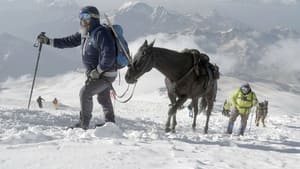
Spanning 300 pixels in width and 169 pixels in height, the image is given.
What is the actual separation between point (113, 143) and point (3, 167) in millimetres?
2297

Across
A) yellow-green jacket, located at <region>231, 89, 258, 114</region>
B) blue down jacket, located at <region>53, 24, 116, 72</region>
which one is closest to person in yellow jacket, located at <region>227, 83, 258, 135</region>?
yellow-green jacket, located at <region>231, 89, 258, 114</region>

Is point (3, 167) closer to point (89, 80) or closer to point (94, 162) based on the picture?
point (94, 162)

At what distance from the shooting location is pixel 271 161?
7355 mm

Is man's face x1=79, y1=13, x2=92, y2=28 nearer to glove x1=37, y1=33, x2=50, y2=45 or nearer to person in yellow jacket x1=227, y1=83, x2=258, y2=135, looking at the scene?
glove x1=37, y1=33, x2=50, y2=45

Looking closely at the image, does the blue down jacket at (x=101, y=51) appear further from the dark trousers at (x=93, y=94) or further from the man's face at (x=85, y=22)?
the dark trousers at (x=93, y=94)

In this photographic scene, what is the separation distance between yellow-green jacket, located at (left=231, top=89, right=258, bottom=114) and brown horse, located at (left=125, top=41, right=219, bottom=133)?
3.49m

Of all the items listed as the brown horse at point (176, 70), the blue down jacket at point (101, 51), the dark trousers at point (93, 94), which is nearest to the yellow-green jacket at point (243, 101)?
the brown horse at point (176, 70)

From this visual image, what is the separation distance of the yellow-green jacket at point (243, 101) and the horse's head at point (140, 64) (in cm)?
644

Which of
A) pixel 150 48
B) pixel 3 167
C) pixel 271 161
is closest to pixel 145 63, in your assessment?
pixel 150 48

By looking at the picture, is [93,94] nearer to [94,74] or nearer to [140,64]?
[94,74]

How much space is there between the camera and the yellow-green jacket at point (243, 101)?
52.0 ft

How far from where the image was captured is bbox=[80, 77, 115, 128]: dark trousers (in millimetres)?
9203

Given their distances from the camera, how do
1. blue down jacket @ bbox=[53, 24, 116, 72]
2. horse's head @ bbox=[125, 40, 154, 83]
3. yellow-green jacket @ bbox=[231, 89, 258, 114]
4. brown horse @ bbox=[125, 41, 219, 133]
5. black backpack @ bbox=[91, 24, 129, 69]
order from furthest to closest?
1. yellow-green jacket @ bbox=[231, 89, 258, 114]
2. brown horse @ bbox=[125, 41, 219, 133]
3. horse's head @ bbox=[125, 40, 154, 83]
4. black backpack @ bbox=[91, 24, 129, 69]
5. blue down jacket @ bbox=[53, 24, 116, 72]

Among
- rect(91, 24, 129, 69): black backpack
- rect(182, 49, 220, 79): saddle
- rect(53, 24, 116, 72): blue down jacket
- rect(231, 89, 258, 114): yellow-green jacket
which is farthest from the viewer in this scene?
rect(231, 89, 258, 114): yellow-green jacket
